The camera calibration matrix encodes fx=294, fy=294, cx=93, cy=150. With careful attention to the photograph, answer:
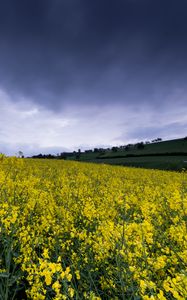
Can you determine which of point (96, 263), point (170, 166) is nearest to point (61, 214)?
point (96, 263)

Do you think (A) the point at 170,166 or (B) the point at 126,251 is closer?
(B) the point at 126,251

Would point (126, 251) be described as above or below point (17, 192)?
below

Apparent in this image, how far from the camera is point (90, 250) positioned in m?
4.08

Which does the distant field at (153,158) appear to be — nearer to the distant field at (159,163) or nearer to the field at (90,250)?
the distant field at (159,163)

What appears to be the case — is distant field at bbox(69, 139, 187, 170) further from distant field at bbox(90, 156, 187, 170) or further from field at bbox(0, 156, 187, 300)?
field at bbox(0, 156, 187, 300)

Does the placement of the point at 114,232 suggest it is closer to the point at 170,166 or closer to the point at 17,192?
the point at 17,192

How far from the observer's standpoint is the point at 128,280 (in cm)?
309

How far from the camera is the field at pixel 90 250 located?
2936 millimetres

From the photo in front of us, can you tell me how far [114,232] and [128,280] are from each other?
2.12 feet

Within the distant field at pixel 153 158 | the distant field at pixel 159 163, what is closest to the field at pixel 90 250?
the distant field at pixel 159 163

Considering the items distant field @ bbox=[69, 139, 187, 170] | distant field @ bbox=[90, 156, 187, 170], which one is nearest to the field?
distant field @ bbox=[90, 156, 187, 170]

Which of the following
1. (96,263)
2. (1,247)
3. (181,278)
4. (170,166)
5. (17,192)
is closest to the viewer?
(181,278)

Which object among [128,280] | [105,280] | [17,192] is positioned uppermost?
[17,192]

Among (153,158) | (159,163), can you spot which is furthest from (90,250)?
(153,158)
